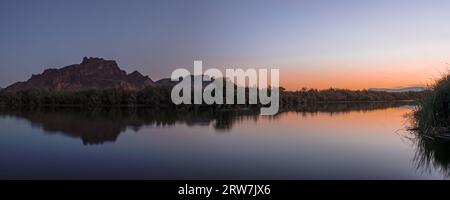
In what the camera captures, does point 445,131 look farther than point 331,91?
No

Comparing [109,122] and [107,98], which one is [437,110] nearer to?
[109,122]

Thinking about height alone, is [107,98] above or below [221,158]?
above

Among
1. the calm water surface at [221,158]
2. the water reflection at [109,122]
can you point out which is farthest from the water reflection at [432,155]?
the water reflection at [109,122]

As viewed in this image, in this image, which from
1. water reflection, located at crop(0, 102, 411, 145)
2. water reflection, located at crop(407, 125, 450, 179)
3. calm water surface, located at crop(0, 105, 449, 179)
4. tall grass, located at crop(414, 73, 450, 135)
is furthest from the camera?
water reflection, located at crop(0, 102, 411, 145)

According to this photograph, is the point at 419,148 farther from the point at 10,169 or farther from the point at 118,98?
the point at 118,98

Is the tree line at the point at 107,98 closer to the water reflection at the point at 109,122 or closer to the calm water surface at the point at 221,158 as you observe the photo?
the water reflection at the point at 109,122

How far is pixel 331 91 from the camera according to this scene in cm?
6419

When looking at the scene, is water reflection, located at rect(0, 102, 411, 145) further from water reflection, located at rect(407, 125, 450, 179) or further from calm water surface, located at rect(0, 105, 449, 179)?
water reflection, located at rect(407, 125, 450, 179)

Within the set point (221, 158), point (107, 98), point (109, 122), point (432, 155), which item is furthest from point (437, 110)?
point (107, 98)

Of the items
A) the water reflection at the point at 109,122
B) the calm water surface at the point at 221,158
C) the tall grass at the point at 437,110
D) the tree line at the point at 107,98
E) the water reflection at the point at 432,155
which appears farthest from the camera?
the tree line at the point at 107,98

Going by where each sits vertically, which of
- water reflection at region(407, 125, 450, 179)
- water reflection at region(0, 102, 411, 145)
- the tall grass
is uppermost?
the tall grass

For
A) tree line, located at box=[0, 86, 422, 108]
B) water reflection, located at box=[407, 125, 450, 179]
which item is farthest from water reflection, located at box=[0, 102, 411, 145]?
tree line, located at box=[0, 86, 422, 108]
